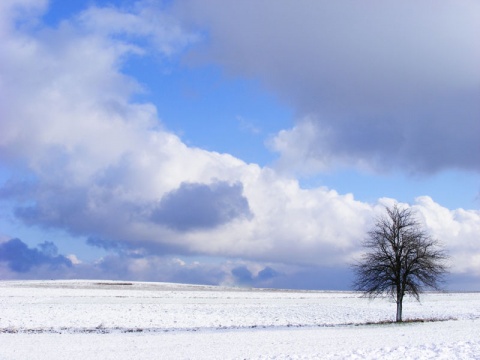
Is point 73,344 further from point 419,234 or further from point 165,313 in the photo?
point 419,234

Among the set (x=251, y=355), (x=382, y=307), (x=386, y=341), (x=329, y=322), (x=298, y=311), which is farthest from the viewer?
(x=382, y=307)

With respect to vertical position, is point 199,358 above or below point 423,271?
below

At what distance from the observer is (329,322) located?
45469mm

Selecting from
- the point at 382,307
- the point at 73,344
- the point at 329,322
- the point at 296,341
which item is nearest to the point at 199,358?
the point at 296,341

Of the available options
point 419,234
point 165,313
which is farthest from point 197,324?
point 419,234

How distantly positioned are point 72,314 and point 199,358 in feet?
86.0

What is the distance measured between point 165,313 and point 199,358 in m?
25.9

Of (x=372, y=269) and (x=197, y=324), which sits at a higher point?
(x=372, y=269)

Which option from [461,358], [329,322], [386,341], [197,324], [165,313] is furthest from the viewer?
[165,313]

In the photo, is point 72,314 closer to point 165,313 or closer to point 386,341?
point 165,313

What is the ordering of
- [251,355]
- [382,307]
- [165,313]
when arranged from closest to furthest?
[251,355] < [165,313] < [382,307]

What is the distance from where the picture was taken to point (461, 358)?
19609 millimetres

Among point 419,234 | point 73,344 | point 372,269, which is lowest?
point 73,344

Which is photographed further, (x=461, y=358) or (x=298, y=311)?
(x=298, y=311)
